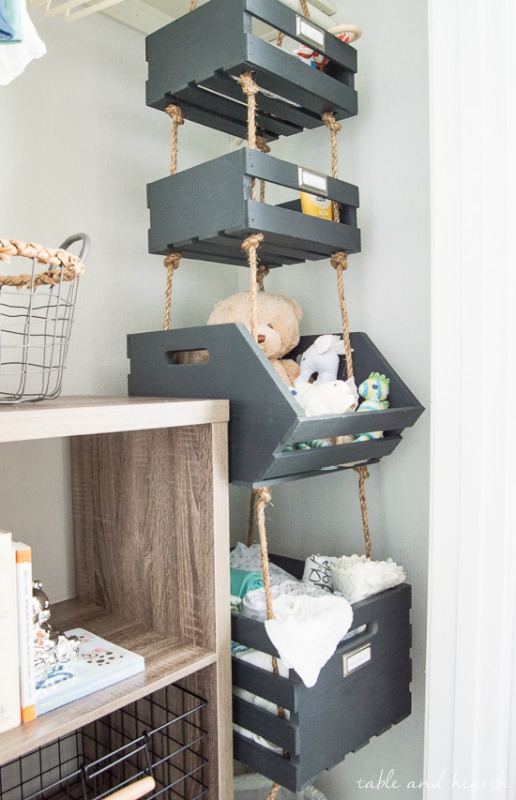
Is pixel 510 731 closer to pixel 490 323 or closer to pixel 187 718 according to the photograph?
pixel 187 718

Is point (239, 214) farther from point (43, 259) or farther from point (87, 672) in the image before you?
point (87, 672)

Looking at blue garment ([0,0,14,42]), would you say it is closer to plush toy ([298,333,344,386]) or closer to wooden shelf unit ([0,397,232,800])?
wooden shelf unit ([0,397,232,800])

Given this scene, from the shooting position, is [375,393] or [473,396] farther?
[375,393]

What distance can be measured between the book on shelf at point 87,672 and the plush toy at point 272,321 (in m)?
0.61

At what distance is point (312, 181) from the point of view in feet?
3.73

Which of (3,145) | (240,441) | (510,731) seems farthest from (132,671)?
(3,145)

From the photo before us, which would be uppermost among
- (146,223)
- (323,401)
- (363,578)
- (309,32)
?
(309,32)

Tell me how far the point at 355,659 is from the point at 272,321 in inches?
27.3

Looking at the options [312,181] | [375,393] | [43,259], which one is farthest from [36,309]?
[375,393]

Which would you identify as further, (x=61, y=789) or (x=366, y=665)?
(x=61, y=789)

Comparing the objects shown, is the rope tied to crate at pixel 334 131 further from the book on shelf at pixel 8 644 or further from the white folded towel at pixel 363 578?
the book on shelf at pixel 8 644

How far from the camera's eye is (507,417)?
97cm

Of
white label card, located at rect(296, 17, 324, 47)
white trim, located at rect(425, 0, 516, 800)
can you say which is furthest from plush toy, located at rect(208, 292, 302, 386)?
white label card, located at rect(296, 17, 324, 47)

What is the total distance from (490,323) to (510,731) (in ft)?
2.22
